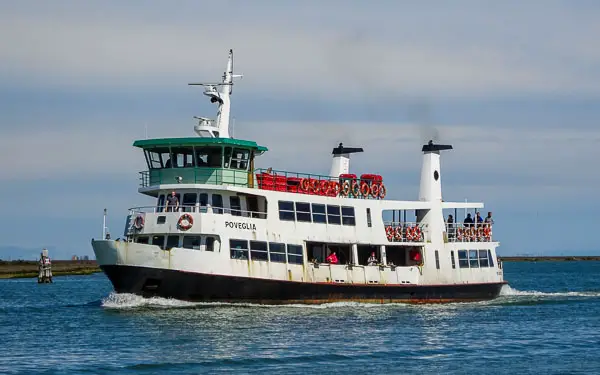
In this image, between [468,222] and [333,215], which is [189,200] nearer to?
[333,215]

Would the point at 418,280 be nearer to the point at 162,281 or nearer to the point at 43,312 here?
the point at 162,281

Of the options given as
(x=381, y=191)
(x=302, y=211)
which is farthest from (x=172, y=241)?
(x=381, y=191)

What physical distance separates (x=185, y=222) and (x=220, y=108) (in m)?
6.53

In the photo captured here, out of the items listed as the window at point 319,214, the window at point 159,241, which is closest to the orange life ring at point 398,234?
the window at point 319,214

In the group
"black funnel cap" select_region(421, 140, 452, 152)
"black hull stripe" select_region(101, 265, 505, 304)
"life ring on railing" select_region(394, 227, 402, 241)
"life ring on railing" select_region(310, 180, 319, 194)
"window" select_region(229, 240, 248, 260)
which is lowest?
"black hull stripe" select_region(101, 265, 505, 304)

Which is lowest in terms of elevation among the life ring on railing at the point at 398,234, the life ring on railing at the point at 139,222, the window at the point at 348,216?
the life ring on railing at the point at 398,234

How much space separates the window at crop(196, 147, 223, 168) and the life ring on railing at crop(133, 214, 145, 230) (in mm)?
3349

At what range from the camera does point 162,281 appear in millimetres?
38812

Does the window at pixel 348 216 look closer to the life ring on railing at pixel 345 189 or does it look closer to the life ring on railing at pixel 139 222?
the life ring on railing at pixel 345 189

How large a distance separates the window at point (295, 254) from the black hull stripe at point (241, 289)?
1.05 m

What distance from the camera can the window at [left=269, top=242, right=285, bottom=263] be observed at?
137ft

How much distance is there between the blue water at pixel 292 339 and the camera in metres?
28.0

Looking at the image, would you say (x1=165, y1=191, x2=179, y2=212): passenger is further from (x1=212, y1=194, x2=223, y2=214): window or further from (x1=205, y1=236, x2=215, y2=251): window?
(x1=205, y1=236, x2=215, y2=251): window

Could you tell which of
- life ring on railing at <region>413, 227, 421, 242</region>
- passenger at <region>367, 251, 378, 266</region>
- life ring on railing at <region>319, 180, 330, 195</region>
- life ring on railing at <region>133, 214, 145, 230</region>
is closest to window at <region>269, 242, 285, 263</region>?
life ring on railing at <region>319, 180, 330, 195</region>
